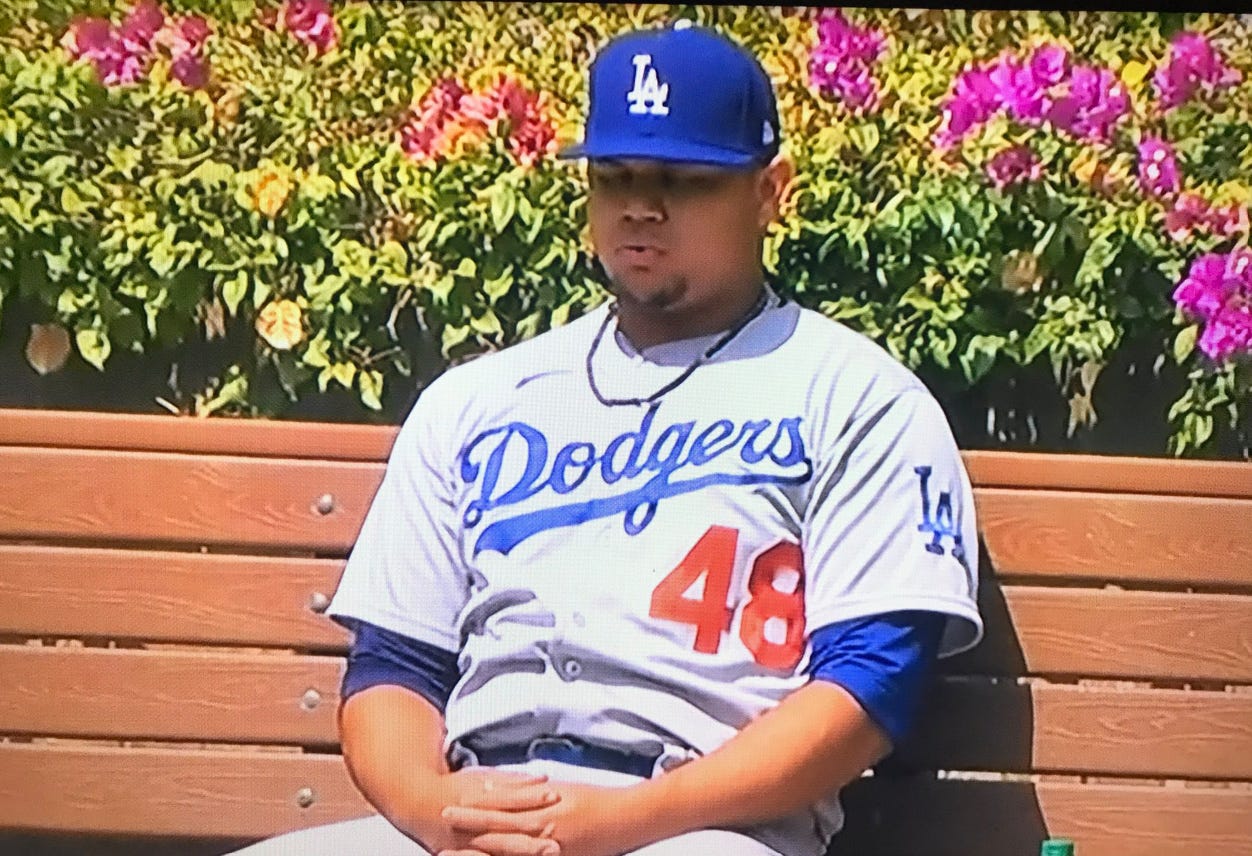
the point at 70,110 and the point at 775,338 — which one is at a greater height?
the point at 70,110

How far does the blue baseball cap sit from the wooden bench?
10.7 inches

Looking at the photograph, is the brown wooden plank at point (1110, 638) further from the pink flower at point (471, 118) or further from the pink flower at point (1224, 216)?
the pink flower at point (471, 118)

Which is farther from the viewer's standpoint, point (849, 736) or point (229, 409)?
point (229, 409)

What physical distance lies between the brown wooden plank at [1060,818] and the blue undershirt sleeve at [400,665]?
31cm

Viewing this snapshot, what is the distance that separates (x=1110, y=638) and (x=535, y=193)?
514 millimetres

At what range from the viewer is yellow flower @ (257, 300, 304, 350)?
129cm

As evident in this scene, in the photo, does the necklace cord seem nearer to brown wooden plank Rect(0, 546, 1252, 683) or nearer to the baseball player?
the baseball player

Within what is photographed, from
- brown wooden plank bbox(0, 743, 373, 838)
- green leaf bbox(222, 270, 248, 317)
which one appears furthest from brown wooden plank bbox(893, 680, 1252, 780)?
green leaf bbox(222, 270, 248, 317)

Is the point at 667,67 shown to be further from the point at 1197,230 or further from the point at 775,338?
the point at 1197,230

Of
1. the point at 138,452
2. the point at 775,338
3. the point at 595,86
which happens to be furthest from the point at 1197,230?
the point at 138,452

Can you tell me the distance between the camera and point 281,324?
1.29 m

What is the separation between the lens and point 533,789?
1.18 metres

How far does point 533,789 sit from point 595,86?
48 cm

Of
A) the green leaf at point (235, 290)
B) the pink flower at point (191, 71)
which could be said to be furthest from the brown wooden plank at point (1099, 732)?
the pink flower at point (191, 71)
